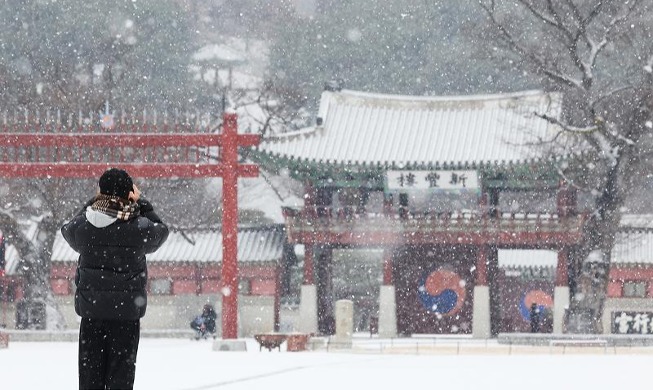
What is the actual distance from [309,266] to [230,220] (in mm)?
9973

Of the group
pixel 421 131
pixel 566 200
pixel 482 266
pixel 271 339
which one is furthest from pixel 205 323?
pixel 566 200

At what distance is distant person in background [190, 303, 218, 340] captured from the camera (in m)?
31.4

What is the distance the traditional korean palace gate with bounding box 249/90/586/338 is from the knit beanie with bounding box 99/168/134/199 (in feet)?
82.7

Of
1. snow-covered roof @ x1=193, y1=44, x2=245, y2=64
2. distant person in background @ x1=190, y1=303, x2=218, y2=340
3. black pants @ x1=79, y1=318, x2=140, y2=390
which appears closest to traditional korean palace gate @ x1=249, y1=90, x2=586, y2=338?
distant person in background @ x1=190, y1=303, x2=218, y2=340

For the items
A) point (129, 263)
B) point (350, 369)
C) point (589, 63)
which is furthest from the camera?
point (589, 63)

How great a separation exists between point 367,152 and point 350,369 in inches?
713

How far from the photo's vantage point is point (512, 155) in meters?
32.2

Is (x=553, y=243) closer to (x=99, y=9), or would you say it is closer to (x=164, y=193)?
(x=164, y=193)

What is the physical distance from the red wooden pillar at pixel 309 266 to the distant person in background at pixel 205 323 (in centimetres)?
271

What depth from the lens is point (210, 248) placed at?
1415 inches

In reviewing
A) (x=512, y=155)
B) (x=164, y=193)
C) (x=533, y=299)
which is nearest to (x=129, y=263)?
(x=512, y=155)

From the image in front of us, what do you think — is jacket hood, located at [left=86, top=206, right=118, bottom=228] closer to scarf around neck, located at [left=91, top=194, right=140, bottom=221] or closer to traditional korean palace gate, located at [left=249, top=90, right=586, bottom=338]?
scarf around neck, located at [left=91, top=194, right=140, bottom=221]

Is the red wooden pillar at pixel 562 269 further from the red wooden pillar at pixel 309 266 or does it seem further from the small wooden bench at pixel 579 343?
the small wooden bench at pixel 579 343

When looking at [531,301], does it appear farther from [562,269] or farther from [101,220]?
[101,220]
